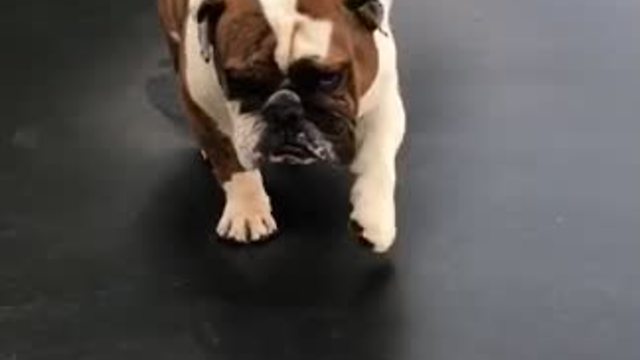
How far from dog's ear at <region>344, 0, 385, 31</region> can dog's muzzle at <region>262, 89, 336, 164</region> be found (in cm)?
10

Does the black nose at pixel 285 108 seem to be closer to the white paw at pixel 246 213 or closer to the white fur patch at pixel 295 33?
the white fur patch at pixel 295 33

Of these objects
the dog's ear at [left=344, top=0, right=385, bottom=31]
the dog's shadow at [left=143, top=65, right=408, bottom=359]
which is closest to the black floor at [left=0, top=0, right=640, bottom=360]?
the dog's shadow at [left=143, top=65, right=408, bottom=359]

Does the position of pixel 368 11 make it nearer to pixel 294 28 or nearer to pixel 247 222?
pixel 294 28

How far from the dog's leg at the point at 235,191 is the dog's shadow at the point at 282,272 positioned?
0.02 m

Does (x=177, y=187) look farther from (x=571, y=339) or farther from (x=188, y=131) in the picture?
(x=571, y=339)

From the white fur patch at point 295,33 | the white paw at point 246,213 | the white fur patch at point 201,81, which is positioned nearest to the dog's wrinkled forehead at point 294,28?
the white fur patch at point 295,33

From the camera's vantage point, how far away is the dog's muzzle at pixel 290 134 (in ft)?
A: 4.33

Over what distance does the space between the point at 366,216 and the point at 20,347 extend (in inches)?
14.7

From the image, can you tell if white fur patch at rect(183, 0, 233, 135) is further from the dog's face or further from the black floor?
the black floor

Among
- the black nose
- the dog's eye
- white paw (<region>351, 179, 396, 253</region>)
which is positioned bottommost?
white paw (<region>351, 179, 396, 253</region>)

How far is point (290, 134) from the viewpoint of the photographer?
4.39ft

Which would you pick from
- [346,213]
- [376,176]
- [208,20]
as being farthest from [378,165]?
[208,20]

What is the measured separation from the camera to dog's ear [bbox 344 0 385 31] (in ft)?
4.30

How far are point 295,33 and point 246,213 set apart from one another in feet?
0.91
